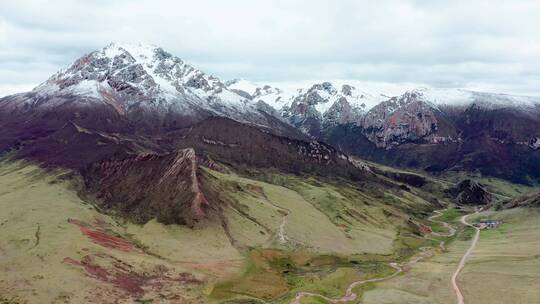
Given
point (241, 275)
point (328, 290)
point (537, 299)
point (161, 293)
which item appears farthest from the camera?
point (241, 275)

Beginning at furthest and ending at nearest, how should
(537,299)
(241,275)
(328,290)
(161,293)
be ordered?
1. (241,275)
2. (328,290)
3. (161,293)
4. (537,299)

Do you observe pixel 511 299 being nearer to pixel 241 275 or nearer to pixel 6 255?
pixel 241 275

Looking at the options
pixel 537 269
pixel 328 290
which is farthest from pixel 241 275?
pixel 537 269

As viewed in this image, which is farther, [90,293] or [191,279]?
[191,279]

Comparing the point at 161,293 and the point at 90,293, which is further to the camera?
the point at 161,293

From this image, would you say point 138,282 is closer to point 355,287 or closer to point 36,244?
point 36,244

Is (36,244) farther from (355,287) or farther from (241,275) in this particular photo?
(355,287)

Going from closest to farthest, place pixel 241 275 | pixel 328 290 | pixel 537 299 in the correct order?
pixel 537 299 → pixel 328 290 → pixel 241 275

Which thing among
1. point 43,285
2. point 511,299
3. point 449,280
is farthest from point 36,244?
point 511,299
